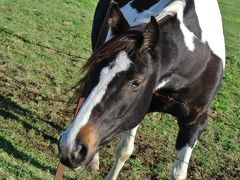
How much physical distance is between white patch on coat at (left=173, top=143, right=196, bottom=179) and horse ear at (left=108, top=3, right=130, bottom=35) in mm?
1587

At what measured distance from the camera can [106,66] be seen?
274cm

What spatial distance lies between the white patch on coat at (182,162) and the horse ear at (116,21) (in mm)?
1587

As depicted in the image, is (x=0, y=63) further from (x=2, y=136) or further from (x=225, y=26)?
(x=225, y=26)

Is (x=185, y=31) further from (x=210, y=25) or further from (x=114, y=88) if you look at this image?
(x=114, y=88)

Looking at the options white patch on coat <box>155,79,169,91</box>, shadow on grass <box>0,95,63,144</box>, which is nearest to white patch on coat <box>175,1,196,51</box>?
A: white patch on coat <box>155,79,169,91</box>

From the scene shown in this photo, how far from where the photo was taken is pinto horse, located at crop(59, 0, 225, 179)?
267cm

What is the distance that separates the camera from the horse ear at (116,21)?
115 inches

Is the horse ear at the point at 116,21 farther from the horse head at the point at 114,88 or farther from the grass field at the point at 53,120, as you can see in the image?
the grass field at the point at 53,120

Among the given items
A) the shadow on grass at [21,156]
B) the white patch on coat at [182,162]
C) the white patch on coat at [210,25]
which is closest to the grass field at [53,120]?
the shadow on grass at [21,156]

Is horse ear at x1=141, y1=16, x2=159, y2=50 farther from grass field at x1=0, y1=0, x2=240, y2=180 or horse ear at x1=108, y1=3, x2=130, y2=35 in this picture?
grass field at x1=0, y1=0, x2=240, y2=180

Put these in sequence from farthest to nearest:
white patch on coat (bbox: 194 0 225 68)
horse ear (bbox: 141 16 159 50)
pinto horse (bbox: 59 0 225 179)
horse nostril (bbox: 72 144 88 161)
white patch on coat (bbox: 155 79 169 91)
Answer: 1. white patch on coat (bbox: 194 0 225 68)
2. white patch on coat (bbox: 155 79 169 91)
3. horse ear (bbox: 141 16 159 50)
4. pinto horse (bbox: 59 0 225 179)
5. horse nostril (bbox: 72 144 88 161)

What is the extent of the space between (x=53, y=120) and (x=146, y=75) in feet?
9.35

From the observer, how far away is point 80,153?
2551 mm

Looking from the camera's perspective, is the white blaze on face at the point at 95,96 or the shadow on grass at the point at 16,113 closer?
the white blaze on face at the point at 95,96
